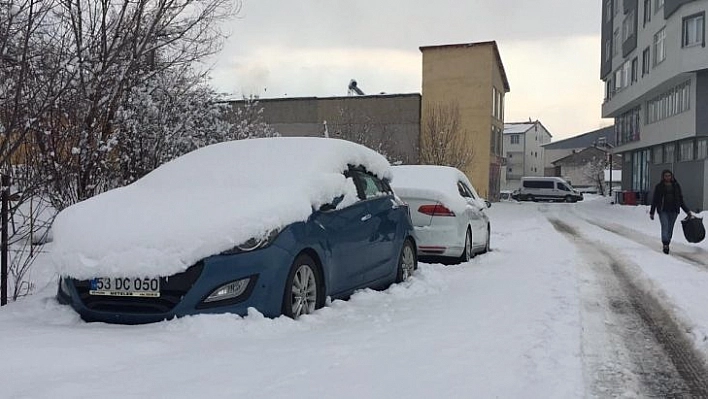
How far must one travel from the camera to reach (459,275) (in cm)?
845

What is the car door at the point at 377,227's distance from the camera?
6355 millimetres

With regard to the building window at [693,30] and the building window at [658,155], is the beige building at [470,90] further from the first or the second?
the building window at [693,30]

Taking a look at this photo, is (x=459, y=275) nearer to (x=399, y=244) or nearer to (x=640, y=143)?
(x=399, y=244)

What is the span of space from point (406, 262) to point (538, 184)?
48.6 metres

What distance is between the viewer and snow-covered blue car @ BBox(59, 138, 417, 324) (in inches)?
181

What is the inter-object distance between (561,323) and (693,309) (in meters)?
1.82

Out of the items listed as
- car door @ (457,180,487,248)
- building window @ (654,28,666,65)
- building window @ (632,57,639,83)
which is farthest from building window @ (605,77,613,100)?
car door @ (457,180,487,248)

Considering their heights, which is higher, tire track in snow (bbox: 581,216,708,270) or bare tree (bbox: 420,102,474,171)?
bare tree (bbox: 420,102,474,171)

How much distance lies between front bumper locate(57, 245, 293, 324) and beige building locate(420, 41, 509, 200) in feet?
119

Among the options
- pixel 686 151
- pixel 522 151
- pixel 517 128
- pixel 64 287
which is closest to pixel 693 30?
pixel 686 151

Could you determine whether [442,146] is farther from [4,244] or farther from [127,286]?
[127,286]

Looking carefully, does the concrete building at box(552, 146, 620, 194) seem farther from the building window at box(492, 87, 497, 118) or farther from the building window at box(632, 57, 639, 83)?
the building window at box(632, 57, 639, 83)

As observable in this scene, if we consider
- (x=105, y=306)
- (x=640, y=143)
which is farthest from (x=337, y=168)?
(x=640, y=143)

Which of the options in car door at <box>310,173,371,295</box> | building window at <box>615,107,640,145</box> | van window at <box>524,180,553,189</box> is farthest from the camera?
van window at <box>524,180,553,189</box>
